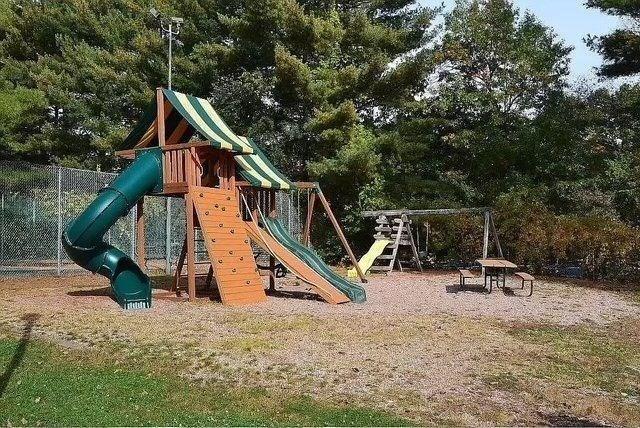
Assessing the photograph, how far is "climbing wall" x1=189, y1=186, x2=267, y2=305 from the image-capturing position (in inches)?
399

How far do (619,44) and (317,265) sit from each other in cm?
1451

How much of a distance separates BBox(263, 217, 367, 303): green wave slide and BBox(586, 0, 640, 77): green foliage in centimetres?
1306

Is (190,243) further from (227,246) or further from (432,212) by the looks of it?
(432,212)

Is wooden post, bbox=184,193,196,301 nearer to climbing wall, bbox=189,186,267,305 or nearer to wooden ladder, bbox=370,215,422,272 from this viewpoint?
climbing wall, bbox=189,186,267,305

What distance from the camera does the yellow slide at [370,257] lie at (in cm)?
1604

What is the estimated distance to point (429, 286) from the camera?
44.9 ft

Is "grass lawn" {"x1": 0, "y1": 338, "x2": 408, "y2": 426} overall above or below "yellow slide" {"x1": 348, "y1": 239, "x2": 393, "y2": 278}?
below

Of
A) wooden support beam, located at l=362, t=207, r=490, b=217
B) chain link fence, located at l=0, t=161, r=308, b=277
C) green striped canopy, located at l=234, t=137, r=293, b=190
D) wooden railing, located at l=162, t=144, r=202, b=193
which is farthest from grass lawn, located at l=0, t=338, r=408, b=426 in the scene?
wooden support beam, located at l=362, t=207, r=490, b=217

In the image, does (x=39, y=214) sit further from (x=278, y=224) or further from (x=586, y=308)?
(x=586, y=308)

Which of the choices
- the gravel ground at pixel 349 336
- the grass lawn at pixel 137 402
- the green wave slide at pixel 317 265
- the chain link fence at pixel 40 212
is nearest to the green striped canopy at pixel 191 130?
the green wave slide at pixel 317 265

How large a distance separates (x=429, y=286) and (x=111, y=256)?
706 centimetres

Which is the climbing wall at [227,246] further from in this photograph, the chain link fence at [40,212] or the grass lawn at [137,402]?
the chain link fence at [40,212]

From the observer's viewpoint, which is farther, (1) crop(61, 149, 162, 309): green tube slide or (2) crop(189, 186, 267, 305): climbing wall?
(2) crop(189, 186, 267, 305): climbing wall

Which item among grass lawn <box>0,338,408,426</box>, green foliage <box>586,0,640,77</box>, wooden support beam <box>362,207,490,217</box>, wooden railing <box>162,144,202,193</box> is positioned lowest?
grass lawn <box>0,338,408,426</box>
